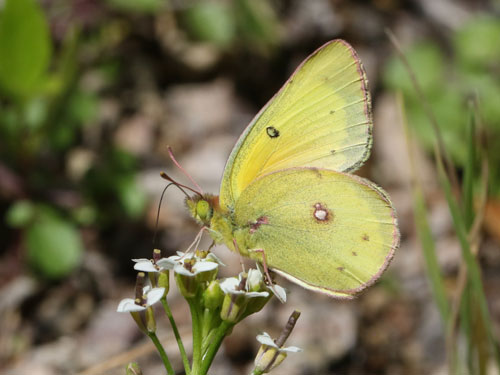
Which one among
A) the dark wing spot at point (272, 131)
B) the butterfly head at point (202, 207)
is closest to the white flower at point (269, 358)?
the butterfly head at point (202, 207)

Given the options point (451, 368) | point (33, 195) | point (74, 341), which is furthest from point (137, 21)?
point (451, 368)

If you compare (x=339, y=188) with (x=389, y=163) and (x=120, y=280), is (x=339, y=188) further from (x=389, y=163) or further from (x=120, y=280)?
(x=389, y=163)

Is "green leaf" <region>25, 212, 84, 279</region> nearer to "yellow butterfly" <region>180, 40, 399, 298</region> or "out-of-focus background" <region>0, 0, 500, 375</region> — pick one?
"out-of-focus background" <region>0, 0, 500, 375</region>

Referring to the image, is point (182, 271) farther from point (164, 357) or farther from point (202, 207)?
point (202, 207)

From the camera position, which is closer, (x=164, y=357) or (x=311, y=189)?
(x=164, y=357)

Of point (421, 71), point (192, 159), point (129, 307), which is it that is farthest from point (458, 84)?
point (129, 307)

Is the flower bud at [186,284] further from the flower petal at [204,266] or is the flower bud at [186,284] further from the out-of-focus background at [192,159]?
the out-of-focus background at [192,159]

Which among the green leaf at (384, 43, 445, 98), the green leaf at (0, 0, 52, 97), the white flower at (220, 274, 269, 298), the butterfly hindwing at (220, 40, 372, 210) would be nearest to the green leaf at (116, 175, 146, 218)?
the green leaf at (0, 0, 52, 97)
